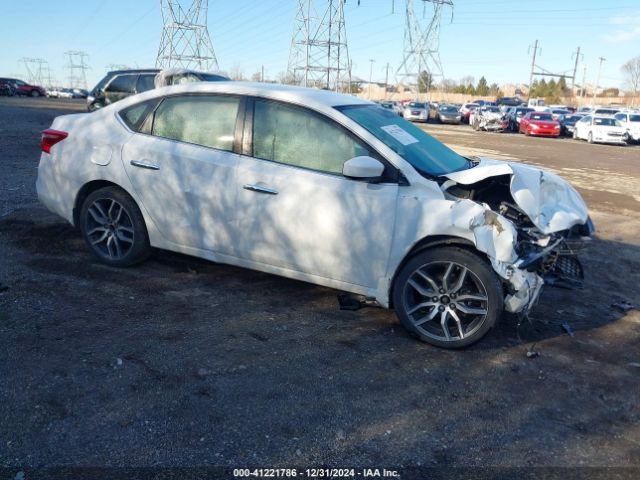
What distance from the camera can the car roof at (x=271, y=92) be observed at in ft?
14.5

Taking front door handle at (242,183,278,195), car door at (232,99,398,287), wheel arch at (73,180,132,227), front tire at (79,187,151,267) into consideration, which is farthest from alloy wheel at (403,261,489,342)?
wheel arch at (73,180,132,227)

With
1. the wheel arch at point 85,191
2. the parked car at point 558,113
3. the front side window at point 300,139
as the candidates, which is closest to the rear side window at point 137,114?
the wheel arch at point 85,191

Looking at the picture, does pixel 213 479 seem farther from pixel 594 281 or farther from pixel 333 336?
pixel 594 281

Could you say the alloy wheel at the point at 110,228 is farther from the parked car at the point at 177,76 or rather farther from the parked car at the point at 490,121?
the parked car at the point at 490,121

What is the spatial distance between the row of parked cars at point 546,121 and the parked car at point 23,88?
38.2 m

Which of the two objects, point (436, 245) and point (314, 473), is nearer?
point (314, 473)

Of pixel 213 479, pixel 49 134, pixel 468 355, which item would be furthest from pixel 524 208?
pixel 49 134

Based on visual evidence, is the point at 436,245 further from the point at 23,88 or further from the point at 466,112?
the point at 23,88

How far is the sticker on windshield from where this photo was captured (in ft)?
14.4

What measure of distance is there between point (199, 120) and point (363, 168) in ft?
5.41

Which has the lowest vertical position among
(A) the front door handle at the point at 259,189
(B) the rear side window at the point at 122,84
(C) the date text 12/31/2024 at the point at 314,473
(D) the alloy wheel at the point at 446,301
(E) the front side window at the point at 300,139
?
(C) the date text 12/31/2024 at the point at 314,473

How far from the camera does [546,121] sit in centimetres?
3353

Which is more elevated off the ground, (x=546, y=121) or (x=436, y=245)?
(x=546, y=121)

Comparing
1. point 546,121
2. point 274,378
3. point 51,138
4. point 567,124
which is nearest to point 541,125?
point 546,121
